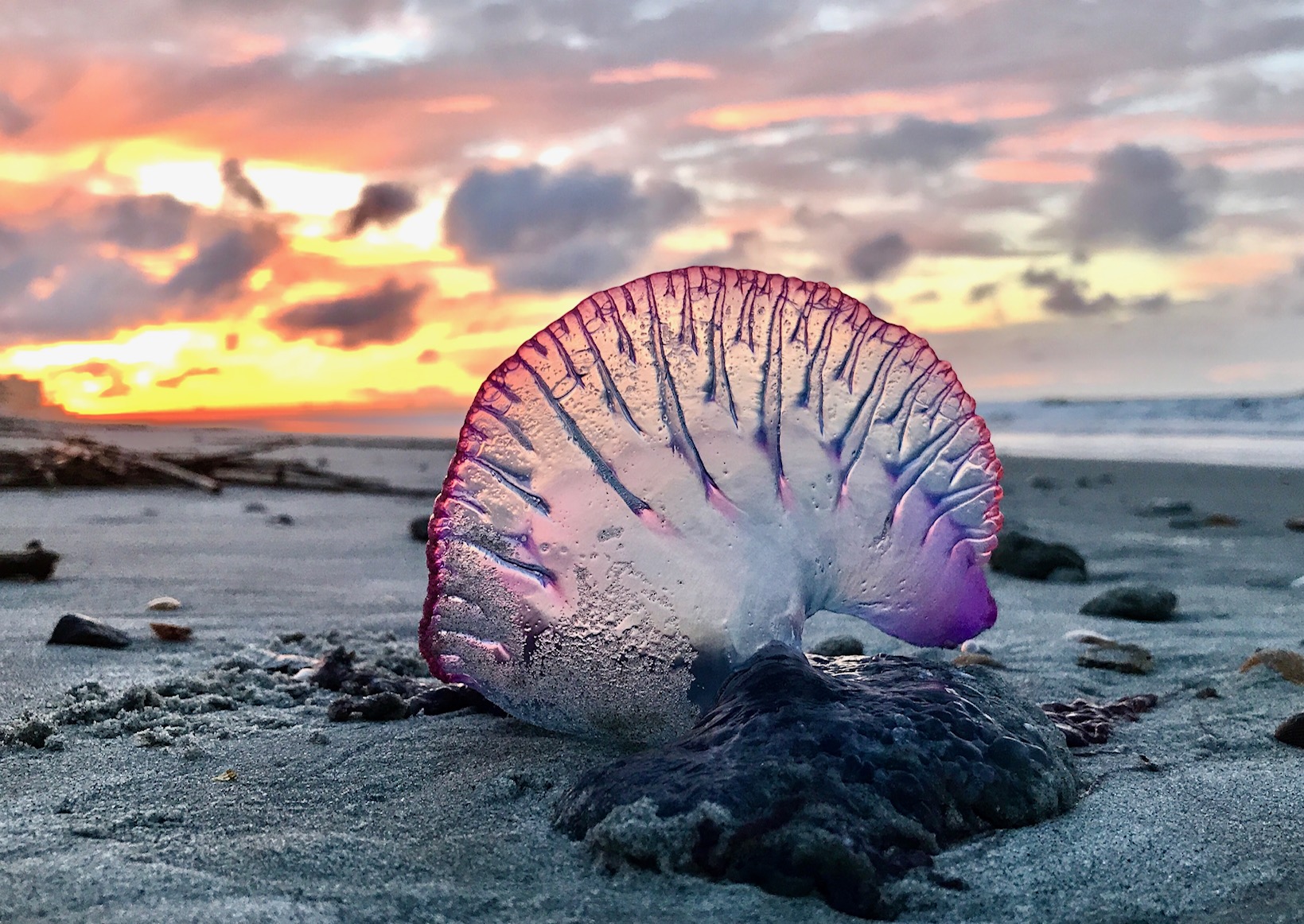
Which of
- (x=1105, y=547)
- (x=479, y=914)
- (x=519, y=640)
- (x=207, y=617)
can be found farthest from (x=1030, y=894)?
(x=1105, y=547)

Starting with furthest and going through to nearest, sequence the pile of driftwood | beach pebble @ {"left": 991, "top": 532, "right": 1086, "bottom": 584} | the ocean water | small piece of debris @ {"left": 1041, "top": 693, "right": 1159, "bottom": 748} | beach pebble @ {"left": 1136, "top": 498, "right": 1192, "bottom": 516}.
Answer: the ocean water < the pile of driftwood < beach pebble @ {"left": 1136, "top": 498, "right": 1192, "bottom": 516} < beach pebble @ {"left": 991, "top": 532, "right": 1086, "bottom": 584} < small piece of debris @ {"left": 1041, "top": 693, "right": 1159, "bottom": 748}

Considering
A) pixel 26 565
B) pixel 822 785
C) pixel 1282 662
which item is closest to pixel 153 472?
pixel 26 565

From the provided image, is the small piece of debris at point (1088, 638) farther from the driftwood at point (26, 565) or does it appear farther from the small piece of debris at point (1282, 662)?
the driftwood at point (26, 565)

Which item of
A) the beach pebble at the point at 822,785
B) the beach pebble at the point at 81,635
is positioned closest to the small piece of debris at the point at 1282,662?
the beach pebble at the point at 822,785

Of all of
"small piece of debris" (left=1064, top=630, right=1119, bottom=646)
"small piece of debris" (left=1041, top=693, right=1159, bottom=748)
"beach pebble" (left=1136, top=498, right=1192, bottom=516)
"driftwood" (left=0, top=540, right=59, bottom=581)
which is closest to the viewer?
"small piece of debris" (left=1041, top=693, right=1159, bottom=748)

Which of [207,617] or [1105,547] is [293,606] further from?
[1105,547]

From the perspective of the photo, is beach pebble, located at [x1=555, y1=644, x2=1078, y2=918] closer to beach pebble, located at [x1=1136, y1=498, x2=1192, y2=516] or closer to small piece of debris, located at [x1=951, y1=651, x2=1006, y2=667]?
small piece of debris, located at [x1=951, y1=651, x2=1006, y2=667]

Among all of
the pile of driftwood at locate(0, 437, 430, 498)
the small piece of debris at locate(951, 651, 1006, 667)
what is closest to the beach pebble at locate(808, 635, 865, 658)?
the small piece of debris at locate(951, 651, 1006, 667)
